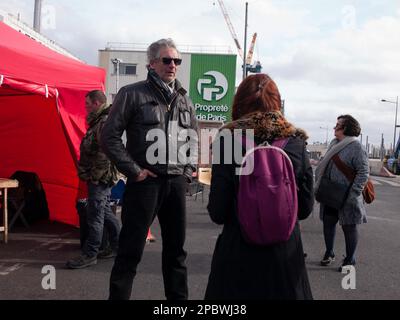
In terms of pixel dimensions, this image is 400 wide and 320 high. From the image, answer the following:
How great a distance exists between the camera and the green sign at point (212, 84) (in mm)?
34656

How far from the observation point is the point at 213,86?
3506cm

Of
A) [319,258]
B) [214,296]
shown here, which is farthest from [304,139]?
[319,258]

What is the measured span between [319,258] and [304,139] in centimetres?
361

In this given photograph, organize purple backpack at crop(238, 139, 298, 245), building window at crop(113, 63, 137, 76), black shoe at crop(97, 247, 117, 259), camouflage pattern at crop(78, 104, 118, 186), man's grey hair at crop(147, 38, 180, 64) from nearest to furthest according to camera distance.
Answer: purple backpack at crop(238, 139, 298, 245), man's grey hair at crop(147, 38, 180, 64), camouflage pattern at crop(78, 104, 118, 186), black shoe at crop(97, 247, 117, 259), building window at crop(113, 63, 137, 76)

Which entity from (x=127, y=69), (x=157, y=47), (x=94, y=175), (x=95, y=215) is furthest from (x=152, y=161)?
(x=127, y=69)

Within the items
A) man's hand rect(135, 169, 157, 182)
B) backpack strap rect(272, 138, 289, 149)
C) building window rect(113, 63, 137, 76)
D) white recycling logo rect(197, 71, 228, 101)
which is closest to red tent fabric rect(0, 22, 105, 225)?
man's hand rect(135, 169, 157, 182)

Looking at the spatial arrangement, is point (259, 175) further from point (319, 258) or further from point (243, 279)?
point (319, 258)

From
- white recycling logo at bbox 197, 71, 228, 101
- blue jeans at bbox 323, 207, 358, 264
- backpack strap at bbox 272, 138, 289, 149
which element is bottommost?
blue jeans at bbox 323, 207, 358, 264

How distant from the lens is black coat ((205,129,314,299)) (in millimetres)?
2020

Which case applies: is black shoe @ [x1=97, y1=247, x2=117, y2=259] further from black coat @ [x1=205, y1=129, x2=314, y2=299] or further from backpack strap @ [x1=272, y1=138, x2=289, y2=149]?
backpack strap @ [x1=272, y1=138, x2=289, y2=149]

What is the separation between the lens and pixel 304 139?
213 cm

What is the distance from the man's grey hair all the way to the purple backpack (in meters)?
1.38

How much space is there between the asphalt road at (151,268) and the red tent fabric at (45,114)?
743 millimetres

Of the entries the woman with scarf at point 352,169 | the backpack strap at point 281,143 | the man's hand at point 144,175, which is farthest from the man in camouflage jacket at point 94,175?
the backpack strap at point 281,143
